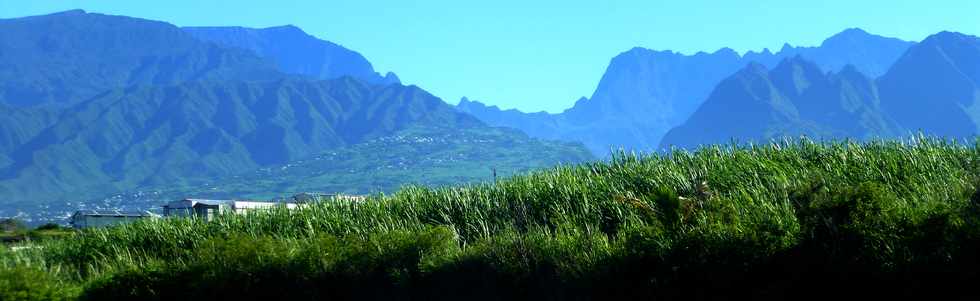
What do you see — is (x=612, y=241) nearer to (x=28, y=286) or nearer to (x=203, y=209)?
(x=28, y=286)

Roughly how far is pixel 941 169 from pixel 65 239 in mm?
18753

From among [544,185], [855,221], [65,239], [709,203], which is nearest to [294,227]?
[544,185]

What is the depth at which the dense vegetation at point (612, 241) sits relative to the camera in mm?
10719

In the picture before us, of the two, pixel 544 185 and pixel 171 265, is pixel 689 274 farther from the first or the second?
pixel 544 185

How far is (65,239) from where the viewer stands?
23.8 m

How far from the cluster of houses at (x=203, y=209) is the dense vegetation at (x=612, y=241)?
56.1 inches

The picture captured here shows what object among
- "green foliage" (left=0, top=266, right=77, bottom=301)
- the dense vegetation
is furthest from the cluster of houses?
"green foliage" (left=0, top=266, right=77, bottom=301)

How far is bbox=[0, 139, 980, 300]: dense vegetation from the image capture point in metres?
10.7

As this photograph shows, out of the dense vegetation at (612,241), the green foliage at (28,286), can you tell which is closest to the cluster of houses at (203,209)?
the dense vegetation at (612,241)

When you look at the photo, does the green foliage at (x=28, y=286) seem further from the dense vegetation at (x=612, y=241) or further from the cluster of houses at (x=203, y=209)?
the cluster of houses at (x=203, y=209)

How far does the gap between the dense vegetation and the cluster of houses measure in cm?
143

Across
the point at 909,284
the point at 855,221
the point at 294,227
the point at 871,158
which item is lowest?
the point at 909,284

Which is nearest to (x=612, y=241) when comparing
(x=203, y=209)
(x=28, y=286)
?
(x=28, y=286)

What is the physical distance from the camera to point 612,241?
14.4 m
